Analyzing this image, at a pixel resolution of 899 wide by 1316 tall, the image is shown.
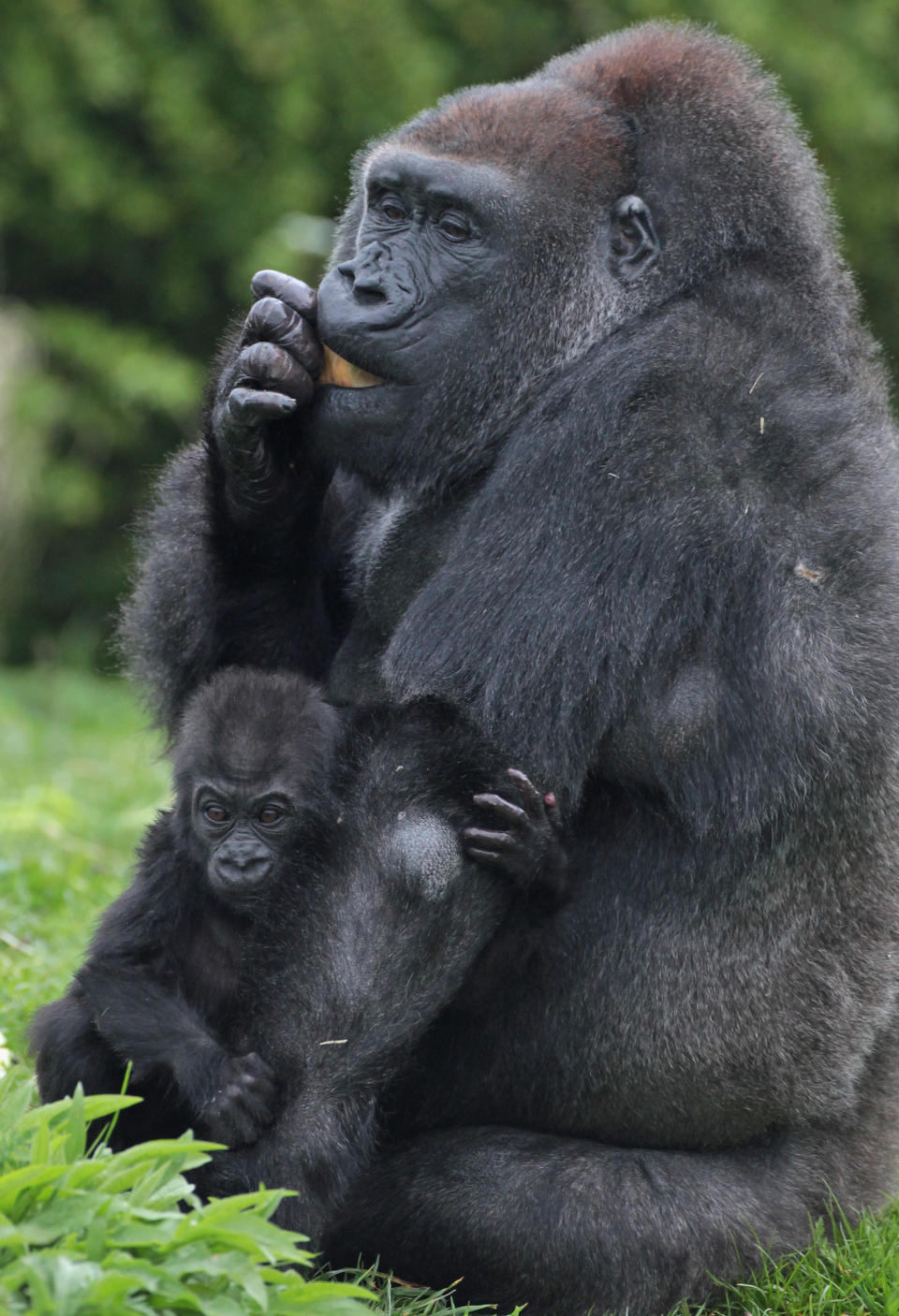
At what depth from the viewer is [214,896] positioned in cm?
342

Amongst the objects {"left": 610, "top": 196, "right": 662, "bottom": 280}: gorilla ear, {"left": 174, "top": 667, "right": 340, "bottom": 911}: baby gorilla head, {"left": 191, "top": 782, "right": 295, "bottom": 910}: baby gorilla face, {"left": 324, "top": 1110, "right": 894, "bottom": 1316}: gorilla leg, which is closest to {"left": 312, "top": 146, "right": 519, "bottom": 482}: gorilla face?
{"left": 610, "top": 196, "right": 662, "bottom": 280}: gorilla ear

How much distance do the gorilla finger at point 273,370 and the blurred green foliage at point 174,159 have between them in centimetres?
670

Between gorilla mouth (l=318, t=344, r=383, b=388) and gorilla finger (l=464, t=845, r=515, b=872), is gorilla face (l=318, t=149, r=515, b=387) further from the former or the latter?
gorilla finger (l=464, t=845, r=515, b=872)

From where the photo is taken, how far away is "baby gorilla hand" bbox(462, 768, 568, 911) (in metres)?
2.96

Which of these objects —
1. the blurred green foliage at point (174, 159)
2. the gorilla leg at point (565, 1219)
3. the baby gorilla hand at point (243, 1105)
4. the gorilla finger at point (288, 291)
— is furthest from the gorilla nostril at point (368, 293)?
the blurred green foliage at point (174, 159)

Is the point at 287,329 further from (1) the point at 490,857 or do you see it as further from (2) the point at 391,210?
(1) the point at 490,857

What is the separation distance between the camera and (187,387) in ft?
33.5

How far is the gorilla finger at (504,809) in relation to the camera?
116 inches

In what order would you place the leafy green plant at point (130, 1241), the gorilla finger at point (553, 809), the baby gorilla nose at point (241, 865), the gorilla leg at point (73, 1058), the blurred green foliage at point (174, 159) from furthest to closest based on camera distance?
1. the blurred green foliage at point (174, 159)
2. the baby gorilla nose at point (241, 865)
3. the gorilla leg at point (73, 1058)
4. the gorilla finger at point (553, 809)
5. the leafy green plant at point (130, 1241)

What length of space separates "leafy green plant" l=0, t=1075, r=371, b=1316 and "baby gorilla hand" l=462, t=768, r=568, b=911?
28.9 inches

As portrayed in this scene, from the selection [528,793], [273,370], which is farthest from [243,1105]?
[273,370]

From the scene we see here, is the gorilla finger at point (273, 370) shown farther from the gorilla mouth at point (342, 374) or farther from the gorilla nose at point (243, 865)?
the gorilla nose at point (243, 865)

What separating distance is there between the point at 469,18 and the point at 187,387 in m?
2.98

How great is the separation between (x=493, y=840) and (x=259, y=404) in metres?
1.06
